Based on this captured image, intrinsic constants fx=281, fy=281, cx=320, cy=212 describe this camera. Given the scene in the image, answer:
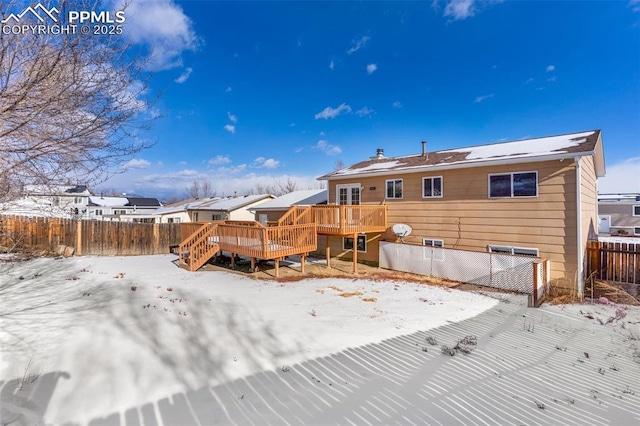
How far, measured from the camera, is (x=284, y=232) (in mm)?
10828

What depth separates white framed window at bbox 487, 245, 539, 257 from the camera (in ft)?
31.9

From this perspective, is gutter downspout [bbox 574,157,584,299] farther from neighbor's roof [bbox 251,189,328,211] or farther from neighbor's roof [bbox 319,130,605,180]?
neighbor's roof [bbox 251,189,328,211]

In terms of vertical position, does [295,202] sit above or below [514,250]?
above

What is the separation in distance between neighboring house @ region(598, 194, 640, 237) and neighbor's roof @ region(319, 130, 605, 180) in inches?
690

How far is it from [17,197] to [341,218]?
9.04 metres

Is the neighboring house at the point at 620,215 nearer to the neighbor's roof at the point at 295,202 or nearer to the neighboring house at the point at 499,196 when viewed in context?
the neighboring house at the point at 499,196

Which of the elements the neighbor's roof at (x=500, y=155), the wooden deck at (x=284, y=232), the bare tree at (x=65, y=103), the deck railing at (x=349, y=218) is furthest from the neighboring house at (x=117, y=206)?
the bare tree at (x=65, y=103)

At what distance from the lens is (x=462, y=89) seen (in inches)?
693

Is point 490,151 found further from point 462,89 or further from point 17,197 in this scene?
point 17,197

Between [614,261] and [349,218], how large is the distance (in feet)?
30.8

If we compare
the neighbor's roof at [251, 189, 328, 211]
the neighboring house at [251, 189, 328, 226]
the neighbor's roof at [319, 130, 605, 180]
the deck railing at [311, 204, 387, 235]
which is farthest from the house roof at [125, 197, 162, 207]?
the deck railing at [311, 204, 387, 235]

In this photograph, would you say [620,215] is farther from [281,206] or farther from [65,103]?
[65,103]

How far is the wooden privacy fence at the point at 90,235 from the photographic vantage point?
47.2ft

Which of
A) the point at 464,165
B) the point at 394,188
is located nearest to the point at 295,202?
the point at 394,188
